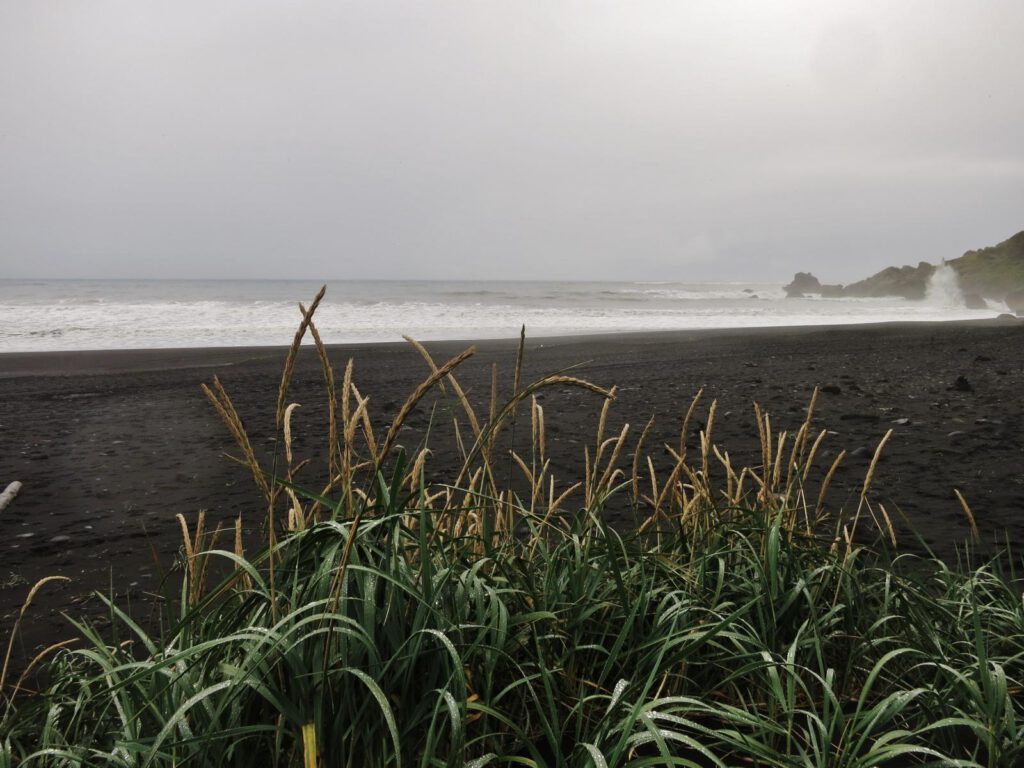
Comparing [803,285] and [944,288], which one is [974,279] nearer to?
[944,288]

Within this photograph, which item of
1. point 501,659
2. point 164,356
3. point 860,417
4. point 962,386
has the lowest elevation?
point 164,356

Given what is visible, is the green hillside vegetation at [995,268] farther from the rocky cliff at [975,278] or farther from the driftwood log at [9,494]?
the driftwood log at [9,494]

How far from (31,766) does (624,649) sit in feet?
4.58

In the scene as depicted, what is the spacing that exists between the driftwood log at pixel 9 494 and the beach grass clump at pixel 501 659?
111 inches

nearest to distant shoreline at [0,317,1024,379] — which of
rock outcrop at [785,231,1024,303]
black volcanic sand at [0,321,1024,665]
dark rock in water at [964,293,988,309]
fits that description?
black volcanic sand at [0,321,1024,665]

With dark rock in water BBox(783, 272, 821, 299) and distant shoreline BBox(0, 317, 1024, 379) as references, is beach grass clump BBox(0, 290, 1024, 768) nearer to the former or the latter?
distant shoreline BBox(0, 317, 1024, 379)

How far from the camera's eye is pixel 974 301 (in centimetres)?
3975

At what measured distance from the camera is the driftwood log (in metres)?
4.62

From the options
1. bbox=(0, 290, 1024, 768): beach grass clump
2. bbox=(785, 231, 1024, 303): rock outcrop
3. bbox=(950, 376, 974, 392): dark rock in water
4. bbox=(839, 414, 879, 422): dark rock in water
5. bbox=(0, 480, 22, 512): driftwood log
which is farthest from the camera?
bbox=(785, 231, 1024, 303): rock outcrop

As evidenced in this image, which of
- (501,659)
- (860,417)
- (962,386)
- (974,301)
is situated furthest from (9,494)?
(974,301)

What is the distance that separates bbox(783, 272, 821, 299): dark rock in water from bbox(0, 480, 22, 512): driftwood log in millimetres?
69869

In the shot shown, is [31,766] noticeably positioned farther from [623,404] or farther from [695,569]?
[623,404]

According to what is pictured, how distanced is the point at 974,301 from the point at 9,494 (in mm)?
44957

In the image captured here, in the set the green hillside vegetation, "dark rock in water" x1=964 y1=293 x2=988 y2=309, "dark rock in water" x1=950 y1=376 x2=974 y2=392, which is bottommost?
"dark rock in water" x1=950 y1=376 x2=974 y2=392
